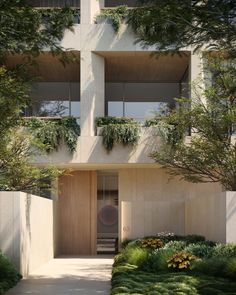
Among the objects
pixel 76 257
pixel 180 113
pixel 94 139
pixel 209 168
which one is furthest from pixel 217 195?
pixel 76 257

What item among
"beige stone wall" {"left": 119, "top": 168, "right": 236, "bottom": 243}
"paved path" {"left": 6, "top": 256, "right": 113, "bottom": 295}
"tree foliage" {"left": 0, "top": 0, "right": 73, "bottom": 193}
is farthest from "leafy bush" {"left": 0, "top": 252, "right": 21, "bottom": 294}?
"beige stone wall" {"left": 119, "top": 168, "right": 236, "bottom": 243}

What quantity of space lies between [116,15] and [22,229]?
1046cm

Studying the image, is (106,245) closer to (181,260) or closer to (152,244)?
(152,244)

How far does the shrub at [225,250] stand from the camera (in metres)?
13.0

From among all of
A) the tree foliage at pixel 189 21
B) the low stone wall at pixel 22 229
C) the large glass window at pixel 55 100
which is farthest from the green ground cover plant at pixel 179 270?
the large glass window at pixel 55 100

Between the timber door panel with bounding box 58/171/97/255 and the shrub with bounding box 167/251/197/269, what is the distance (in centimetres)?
1146

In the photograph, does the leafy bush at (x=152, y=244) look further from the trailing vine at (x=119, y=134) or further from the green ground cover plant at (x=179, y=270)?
the trailing vine at (x=119, y=134)

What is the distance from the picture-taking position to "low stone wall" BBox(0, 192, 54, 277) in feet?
46.5

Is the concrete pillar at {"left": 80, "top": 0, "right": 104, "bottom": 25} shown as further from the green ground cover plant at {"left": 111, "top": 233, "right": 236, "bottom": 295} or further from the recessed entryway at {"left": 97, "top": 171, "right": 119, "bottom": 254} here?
the green ground cover plant at {"left": 111, "top": 233, "right": 236, "bottom": 295}

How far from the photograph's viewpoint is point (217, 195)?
1502cm

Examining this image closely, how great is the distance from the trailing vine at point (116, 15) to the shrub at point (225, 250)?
426 inches

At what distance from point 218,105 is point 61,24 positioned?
8.16 meters

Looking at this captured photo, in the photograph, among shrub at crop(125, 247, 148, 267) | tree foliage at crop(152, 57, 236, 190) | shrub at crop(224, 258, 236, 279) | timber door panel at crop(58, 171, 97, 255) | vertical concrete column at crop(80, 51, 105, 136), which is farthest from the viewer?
timber door panel at crop(58, 171, 97, 255)

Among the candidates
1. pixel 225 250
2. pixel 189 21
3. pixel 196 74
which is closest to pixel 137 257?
pixel 225 250
